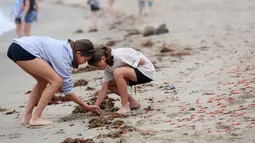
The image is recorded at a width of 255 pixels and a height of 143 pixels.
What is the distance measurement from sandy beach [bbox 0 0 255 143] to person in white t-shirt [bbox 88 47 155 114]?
0.21 m

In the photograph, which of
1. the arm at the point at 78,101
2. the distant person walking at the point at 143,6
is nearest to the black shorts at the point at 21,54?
the arm at the point at 78,101

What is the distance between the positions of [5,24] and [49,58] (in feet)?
43.2

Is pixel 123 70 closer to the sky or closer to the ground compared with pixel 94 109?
closer to the sky

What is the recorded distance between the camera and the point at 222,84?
695 cm

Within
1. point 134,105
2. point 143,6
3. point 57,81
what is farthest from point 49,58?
point 143,6

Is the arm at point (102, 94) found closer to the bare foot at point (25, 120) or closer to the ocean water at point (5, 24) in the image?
the bare foot at point (25, 120)

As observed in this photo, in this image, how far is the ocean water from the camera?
55.0 ft

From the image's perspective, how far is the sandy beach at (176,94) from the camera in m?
4.92

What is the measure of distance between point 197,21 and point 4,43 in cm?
588

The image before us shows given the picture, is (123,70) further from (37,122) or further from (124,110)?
(37,122)

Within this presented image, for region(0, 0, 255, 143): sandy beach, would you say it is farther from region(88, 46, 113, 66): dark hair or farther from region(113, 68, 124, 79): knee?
region(88, 46, 113, 66): dark hair

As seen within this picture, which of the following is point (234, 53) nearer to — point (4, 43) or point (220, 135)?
point (220, 135)

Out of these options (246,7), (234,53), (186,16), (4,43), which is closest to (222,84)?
(234,53)

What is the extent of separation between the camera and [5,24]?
18312mm
